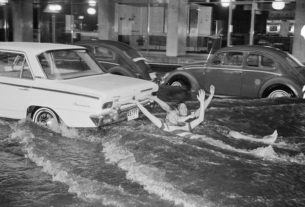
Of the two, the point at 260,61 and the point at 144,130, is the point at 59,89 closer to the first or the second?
the point at 144,130

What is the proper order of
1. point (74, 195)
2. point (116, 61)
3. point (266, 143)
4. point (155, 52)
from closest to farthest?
point (74, 195) → point (266, 143) → point (116, 61) → point (155, 52)

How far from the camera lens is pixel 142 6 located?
25.0m

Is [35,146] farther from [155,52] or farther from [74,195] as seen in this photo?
[155,52]

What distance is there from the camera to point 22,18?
28.8 m

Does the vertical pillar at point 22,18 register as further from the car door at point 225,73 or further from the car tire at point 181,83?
the car door at point 225,73

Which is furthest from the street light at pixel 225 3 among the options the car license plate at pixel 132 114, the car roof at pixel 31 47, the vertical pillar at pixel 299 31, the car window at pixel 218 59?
the car license plate at pixel 132 114

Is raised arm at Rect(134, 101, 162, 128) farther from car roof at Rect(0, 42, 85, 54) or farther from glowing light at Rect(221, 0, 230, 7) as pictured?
glowing light at Rect(221, 0, 230, 7)

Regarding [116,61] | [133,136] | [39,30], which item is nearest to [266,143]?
[133,136]

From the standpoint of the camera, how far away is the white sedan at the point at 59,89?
696 centimetres

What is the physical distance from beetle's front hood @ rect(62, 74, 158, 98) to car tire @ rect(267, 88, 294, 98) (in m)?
3.92

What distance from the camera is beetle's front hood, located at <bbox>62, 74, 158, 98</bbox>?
704 centimetres

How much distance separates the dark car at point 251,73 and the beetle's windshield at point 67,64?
3999 mm

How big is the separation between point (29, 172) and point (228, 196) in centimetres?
278

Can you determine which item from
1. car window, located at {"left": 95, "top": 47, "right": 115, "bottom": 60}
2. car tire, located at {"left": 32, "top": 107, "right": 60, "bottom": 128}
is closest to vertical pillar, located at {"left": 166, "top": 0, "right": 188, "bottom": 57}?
car window, located at {"left": 95, "top": 47, "right": 115, "bottom": 60}
